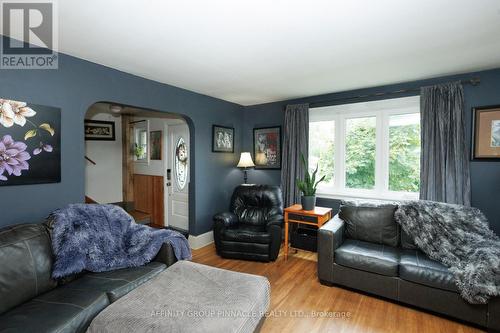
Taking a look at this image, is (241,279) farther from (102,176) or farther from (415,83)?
(102,176)

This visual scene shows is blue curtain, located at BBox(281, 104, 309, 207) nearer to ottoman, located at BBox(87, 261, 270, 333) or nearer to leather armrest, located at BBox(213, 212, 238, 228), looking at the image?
leather armrest, located at BBox(213, 212, 238, 228)

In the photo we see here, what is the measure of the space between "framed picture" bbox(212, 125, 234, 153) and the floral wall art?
2138 mm

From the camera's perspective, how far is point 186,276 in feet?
5.95

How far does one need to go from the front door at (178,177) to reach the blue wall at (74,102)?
1.98 ft

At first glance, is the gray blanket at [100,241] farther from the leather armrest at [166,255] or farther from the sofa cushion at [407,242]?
the sofa cushion at [407,242]

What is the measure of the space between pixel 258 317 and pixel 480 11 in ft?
8.44

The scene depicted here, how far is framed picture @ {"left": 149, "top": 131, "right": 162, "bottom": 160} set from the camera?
467 cm

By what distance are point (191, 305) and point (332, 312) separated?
143 cm

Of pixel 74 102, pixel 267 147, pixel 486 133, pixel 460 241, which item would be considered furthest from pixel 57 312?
pixel 486 133

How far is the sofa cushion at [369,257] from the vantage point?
7.55ft

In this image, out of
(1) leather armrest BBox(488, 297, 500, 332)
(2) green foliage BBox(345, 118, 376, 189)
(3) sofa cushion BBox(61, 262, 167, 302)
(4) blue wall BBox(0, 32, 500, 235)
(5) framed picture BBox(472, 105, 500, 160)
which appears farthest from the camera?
(2) green foliage BBox(345, 118, 376, 189)

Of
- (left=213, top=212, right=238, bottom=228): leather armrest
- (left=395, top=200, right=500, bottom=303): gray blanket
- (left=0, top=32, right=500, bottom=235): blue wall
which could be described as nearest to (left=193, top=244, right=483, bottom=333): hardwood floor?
(left=395, top=200, right=500, bottom=303): gray blanket

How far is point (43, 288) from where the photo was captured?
5.69 feet

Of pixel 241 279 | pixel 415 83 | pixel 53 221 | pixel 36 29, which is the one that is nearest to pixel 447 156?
pixel 415 83
